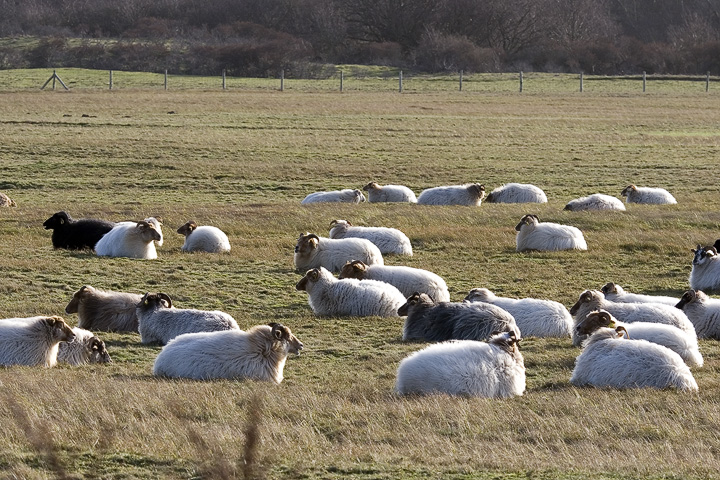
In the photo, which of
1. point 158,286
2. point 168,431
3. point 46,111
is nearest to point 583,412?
point 168,431

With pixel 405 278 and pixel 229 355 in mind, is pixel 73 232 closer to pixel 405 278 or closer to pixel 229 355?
pixel 405 278

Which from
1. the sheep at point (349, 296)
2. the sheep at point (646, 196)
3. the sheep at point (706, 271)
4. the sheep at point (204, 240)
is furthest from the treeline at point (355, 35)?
the sheep at point (349, 296)

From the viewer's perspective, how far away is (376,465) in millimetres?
6707

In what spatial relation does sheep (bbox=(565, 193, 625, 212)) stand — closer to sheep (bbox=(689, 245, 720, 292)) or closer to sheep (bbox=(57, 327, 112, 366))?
sheep (bbox=(689, 245, 720, 292))

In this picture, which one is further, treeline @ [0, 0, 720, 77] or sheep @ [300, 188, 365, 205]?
treeline @ [0, 0, 720, 77]

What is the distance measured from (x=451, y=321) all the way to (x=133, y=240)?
6379mm

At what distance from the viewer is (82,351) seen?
9844 millimetres

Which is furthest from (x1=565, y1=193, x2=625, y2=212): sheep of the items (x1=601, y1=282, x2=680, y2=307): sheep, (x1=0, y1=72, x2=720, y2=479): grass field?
(x1=601, y1=282, x2=680, y2=307): sheep

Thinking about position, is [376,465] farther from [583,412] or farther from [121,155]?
[121,155]

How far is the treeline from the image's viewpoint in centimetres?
7575

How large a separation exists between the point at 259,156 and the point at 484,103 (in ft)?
75.5

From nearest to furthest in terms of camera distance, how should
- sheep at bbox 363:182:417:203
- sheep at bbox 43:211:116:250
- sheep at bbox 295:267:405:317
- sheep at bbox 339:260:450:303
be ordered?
sheep at bbox 295:267:405:317
sheep at bbox 339:260:450:303
sheep at bbox 43:211:116:250
sheep at bbox 363:182:417:203

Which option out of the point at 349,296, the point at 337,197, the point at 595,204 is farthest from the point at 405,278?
the point at 337,197

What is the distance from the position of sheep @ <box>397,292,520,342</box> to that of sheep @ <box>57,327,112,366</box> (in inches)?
115
